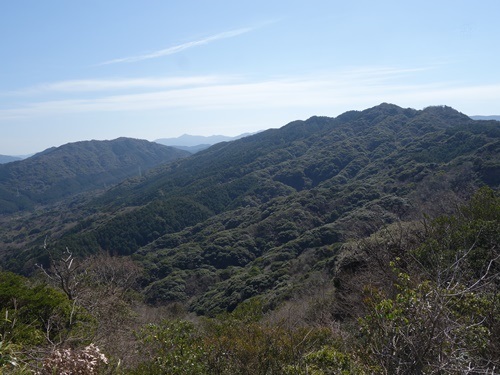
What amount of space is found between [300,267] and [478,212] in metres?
23.1

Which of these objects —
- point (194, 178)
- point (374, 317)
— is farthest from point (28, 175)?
point (374, 317)

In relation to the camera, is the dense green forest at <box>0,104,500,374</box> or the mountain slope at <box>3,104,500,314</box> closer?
the dense green forest at <box>0,104,500,374</box>

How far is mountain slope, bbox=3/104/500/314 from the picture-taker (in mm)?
37812

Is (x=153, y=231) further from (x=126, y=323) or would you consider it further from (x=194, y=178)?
(x=126, y=323)

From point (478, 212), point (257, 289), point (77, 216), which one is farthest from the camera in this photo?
point (77, 216)

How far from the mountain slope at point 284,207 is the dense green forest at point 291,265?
0.38 m

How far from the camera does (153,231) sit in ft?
229

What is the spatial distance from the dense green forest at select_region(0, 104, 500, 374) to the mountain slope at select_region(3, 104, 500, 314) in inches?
14.9

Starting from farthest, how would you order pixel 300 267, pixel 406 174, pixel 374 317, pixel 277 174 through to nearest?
pixel 277 174 → pixel 406 174 → pixel 300 267 → pixel 374 317

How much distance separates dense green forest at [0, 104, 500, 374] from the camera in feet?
15.3

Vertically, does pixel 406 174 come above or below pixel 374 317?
below

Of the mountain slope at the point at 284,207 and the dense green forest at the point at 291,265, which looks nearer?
the dense green forest at the point at 291,265

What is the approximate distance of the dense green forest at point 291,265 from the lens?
15.3 feet

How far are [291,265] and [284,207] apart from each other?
2621 centimetres
